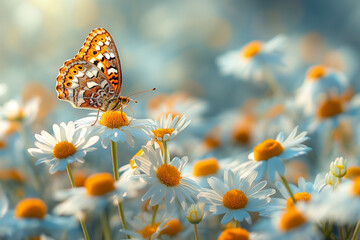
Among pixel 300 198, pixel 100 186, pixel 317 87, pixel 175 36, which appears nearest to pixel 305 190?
pixel 300 198

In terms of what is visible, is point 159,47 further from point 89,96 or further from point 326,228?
point 326,228

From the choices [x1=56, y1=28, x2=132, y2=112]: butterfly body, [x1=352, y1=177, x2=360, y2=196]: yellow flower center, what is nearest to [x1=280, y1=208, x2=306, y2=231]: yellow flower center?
[x1=352, y1=177, x2=360, y2=196]: yellow flower center

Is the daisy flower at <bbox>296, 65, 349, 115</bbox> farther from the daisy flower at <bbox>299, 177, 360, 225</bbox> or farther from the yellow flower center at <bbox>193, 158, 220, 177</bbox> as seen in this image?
the daisy flower at <bbox>299, 177, 360, 225</bbox>

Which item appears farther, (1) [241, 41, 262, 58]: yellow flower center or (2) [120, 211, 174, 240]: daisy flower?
(1) [241, 41, 262, 58]: yellow flower center

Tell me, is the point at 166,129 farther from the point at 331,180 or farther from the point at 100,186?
the point at 331,180

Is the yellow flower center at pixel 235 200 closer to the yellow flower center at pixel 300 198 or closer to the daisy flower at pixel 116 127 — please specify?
the yellow flower center at pixel 300 198

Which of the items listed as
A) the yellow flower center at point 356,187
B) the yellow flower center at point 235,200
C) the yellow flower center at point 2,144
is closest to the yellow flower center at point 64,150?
the yellow flower center at point 235,200
